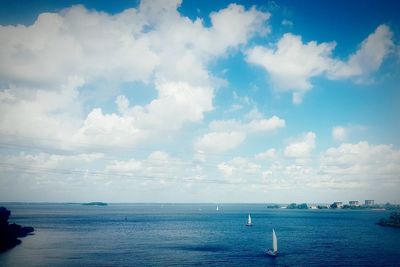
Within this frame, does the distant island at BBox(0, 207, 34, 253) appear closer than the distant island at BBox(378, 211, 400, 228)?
Yes

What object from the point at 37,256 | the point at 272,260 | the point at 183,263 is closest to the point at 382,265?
the point at 272,260

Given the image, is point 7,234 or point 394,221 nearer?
point 7,234

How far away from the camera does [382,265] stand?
8094cm

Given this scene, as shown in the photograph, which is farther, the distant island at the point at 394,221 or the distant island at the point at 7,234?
the distant island at the point at 394,221

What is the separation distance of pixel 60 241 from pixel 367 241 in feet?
379

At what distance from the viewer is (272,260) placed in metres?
86.8

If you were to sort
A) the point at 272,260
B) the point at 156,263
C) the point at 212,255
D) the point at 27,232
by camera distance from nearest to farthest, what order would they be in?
the point at 156,263
the point at 272,260
the point at 212,255
the point at 27,232

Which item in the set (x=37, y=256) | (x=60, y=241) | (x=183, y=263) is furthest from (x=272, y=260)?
(x=60, y=241)

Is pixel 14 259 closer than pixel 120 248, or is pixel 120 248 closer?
pixel 14 259

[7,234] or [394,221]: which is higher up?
[7,234]

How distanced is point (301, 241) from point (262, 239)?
601 inches

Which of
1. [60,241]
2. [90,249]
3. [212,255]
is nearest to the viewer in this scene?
[212,255]

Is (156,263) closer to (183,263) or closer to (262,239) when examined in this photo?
(183,263)

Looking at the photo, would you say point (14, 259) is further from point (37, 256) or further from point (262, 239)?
point (262, 239)
